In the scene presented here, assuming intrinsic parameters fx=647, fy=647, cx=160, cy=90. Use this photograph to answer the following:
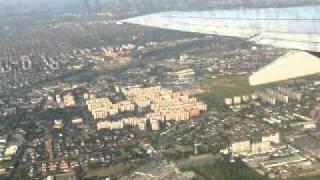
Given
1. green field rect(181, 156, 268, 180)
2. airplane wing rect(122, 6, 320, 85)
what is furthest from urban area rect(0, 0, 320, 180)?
airplane wing rect(122, 6, 320, 85)

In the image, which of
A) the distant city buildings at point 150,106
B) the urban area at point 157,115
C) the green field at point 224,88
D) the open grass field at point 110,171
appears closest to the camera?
the open grass field at point 110,171

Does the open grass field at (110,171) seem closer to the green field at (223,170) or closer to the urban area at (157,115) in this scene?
the urban area at (157,115)

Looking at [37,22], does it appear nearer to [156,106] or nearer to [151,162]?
[156,106]

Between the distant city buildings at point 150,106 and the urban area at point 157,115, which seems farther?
the distant city buildings at point 150,106

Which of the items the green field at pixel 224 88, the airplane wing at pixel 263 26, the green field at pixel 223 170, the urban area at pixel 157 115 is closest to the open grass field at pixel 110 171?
the urban area at pixel 157 115

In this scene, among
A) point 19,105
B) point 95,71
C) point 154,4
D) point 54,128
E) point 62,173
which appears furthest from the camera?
point 154,4

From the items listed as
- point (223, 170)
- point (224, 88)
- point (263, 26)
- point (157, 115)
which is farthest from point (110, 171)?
point (263, 26)

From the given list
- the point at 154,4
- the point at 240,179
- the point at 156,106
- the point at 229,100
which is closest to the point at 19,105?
Result: the point at 156,106

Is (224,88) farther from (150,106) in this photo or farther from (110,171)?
(110,171)

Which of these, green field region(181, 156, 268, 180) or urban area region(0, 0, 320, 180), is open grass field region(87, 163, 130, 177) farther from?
green field region(181, 156, 268, 180)
